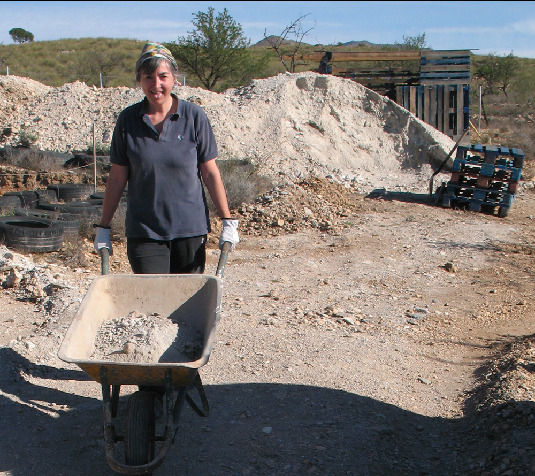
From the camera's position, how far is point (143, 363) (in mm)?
2594

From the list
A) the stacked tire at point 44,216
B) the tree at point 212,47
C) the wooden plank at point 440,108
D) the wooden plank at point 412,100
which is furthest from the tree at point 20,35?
the stacked tire at point 44,216

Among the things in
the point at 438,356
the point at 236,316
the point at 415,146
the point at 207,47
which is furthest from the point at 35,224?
the point at 207,47

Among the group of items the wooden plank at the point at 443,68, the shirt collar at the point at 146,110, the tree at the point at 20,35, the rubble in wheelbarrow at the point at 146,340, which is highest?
the tree at the point at 20,35

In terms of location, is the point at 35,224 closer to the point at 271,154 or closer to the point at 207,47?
the point at 271,154

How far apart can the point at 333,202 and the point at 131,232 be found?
7834 mm

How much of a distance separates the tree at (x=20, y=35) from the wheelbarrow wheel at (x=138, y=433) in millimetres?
67228

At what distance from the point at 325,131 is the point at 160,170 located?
38.4 feet

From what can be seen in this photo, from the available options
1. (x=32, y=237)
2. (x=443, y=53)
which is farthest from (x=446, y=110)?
(x=32, y=237)

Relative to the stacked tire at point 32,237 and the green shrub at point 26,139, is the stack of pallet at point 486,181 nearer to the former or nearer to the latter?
the stacked tire at point 32,237

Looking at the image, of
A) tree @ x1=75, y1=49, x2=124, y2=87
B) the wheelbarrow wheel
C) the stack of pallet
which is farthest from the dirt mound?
tree @ x1=75, y1=49, x2=124, y2=87

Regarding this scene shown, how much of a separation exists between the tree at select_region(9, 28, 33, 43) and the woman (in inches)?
2611

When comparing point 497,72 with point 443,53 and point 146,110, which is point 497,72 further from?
point 146,110

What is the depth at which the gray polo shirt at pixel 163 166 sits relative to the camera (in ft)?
10.8

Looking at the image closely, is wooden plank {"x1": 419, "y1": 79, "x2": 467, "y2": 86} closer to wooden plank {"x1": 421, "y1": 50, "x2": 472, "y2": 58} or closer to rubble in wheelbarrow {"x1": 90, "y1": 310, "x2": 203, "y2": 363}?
wooden plank {"x1": 421, "y1": 50, "x2": 472, "y2": 58}
